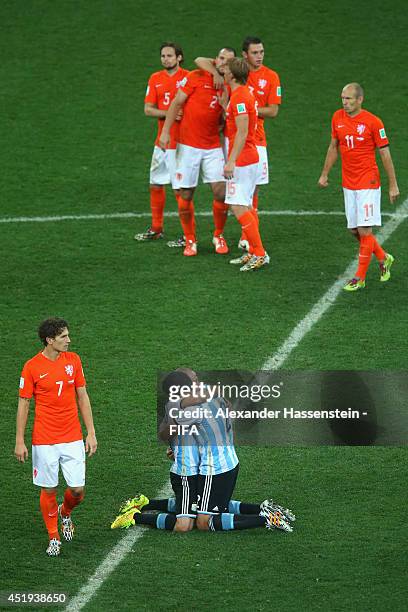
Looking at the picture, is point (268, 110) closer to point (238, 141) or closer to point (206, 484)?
point (238, 141)

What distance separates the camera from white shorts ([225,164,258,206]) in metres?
14.1

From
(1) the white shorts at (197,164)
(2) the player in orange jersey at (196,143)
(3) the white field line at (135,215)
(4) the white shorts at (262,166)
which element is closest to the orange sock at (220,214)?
(2) the player in orange jersey at (196,143)

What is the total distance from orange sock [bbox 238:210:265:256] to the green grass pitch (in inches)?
14.1

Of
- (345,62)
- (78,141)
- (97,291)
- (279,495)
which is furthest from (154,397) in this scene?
(345,62)

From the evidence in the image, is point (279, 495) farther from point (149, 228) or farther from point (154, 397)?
point (149, 228)

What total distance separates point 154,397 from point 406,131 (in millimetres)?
10111

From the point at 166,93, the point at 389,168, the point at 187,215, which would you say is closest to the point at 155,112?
the point at 166,93

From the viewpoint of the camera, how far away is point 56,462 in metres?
8.80

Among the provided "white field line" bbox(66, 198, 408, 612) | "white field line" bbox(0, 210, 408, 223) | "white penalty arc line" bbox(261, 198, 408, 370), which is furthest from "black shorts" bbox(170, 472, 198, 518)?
"white field line" bbox(0, 210, 408, 223)

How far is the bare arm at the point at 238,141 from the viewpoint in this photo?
13.7 metres

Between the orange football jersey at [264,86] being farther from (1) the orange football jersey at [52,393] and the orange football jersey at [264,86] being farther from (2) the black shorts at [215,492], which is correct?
(1) the orange football jersey at [52,393]

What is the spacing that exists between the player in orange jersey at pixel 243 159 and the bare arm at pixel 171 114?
67 cm

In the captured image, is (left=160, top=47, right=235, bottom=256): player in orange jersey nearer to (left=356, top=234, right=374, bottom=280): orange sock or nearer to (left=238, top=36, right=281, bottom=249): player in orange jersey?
(left=238, top=36, right=281, bottom=249): player in orange jersey

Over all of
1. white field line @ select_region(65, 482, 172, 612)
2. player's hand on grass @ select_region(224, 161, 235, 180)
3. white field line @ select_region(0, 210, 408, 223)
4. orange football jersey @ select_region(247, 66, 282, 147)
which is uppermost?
orange football jersey @ select_region(247, 66, 282, 147)
